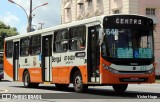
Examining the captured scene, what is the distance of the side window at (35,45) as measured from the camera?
25.3 m

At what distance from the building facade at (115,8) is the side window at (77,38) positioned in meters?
30.3

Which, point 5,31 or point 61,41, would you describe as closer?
point 61,41

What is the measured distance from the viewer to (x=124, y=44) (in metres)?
18.9

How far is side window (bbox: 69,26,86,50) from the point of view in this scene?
67.1ft

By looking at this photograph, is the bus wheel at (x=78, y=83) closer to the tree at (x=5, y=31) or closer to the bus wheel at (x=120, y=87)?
the bus wheel at (x=120, y=87)

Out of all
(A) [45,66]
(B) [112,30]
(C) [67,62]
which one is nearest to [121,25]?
(B) [112,30]

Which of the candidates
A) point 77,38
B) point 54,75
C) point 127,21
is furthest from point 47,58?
point 127,21

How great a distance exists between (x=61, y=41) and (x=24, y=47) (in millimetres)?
5217

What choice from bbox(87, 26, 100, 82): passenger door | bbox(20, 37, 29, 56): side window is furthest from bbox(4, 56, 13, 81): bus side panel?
bbox(87, 26, 100, 82): passenger door

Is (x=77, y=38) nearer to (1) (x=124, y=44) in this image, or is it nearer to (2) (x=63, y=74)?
(2) (x=63, y=74)

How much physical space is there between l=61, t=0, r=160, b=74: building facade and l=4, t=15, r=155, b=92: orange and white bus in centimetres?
2910

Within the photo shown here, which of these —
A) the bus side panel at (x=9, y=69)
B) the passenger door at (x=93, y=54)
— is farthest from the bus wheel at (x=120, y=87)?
the bus side panel at (x=9, y=69)

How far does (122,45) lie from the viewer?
61.7ft

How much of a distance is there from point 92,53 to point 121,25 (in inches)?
67.5
